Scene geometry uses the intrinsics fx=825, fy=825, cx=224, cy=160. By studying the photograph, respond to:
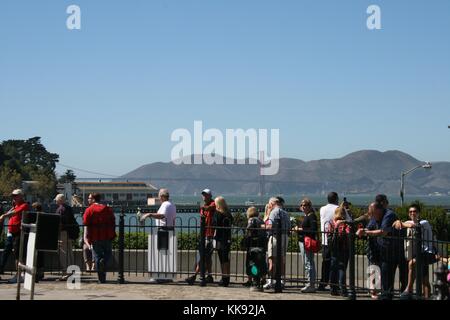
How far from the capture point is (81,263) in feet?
62.9

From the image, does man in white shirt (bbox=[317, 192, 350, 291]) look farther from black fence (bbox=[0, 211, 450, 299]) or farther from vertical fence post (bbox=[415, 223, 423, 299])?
vertical fence post (bbox=[415, 223, 423, 299])

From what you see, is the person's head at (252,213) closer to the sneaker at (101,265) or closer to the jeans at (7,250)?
the sneaker at (101,265)

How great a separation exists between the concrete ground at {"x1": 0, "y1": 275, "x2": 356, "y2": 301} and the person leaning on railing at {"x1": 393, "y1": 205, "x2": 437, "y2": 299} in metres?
1.40

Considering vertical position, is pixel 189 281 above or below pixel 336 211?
below

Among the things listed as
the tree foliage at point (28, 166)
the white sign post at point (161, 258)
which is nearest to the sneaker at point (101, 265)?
the white sign post at point (161, 258)

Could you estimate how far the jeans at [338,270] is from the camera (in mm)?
15266

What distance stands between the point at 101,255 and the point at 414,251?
6348 millimetres

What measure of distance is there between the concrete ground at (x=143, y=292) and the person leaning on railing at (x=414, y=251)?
1.40m

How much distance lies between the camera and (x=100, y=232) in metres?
16.6

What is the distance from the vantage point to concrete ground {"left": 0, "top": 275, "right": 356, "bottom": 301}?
14508 millimetres

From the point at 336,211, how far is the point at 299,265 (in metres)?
4.19

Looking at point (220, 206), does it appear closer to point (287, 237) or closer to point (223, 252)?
point (223, 252)
